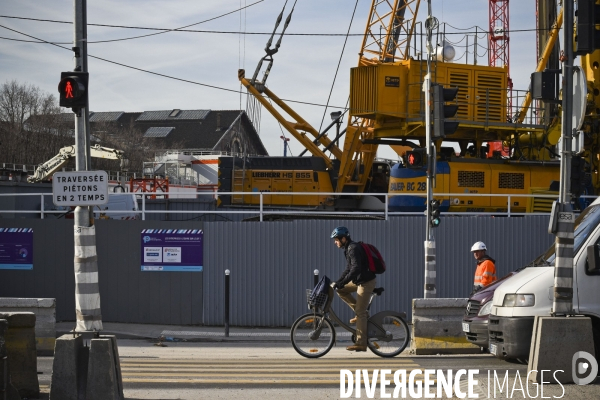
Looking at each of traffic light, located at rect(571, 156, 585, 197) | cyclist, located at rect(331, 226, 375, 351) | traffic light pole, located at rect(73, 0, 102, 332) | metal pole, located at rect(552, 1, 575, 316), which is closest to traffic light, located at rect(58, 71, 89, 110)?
traffic light pole, located at rect(73, 0, 102, 332)

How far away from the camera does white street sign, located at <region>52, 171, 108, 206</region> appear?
9148 millimetres

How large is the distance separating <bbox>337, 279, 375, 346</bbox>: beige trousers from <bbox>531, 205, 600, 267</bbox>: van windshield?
2.40m

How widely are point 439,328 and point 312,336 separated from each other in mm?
2297

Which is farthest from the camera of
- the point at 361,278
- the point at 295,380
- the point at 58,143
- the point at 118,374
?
the point at 58,143

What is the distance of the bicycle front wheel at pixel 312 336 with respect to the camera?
38.5 feet

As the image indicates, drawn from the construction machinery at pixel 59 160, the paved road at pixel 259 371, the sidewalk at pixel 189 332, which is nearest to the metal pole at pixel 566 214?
the paved road at pixel 259 371

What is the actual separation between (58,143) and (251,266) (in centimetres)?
3868

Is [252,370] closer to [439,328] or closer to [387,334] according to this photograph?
[387,334]

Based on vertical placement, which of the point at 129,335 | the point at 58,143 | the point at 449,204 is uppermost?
the point at 58,143

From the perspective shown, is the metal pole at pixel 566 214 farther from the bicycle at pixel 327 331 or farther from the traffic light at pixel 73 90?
the traffic light at pixel 73 90

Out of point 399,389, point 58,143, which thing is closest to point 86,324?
point 399,389

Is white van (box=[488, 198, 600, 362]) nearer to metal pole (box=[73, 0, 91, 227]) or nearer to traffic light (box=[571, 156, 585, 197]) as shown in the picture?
traffic light (box=[571, 156, 585, 197])

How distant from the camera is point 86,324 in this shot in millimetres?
8812

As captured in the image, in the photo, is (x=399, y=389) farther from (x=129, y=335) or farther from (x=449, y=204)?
(x=449, y=204)
